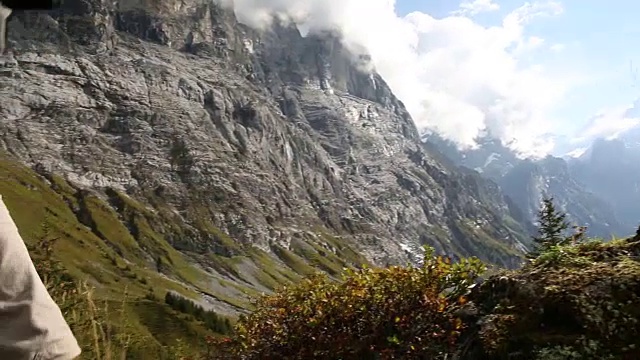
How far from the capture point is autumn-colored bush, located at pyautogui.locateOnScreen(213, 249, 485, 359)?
6.50 m

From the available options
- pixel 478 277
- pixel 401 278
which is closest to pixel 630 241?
pixel 478 277

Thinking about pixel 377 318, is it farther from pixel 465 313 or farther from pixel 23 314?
pixel 23 314

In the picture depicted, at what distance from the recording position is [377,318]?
22.7ft

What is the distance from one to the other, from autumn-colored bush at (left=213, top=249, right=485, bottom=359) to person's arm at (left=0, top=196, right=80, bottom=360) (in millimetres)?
4681

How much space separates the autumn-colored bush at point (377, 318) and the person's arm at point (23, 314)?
4.68m

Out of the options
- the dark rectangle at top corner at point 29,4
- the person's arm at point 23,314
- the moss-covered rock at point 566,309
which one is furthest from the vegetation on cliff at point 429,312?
the dark rectangle at top corner at point 29,4

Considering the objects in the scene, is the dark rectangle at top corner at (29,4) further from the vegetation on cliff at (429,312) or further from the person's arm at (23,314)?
the vegetation on cliff at (429,312)

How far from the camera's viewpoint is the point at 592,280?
5.72 meters

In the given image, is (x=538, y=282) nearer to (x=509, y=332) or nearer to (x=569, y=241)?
(x=509, y=332)

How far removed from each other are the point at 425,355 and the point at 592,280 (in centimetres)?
197

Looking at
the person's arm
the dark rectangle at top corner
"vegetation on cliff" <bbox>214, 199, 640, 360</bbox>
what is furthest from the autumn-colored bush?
the dark rectangle at top corner

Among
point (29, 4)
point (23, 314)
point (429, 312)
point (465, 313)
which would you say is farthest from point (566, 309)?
point (29, 4)

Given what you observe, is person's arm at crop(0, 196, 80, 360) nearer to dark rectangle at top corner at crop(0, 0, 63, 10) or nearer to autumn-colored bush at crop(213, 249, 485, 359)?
dark rectangle at top corner at crop(0, 0, 63, 10)

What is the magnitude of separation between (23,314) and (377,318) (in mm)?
5308
